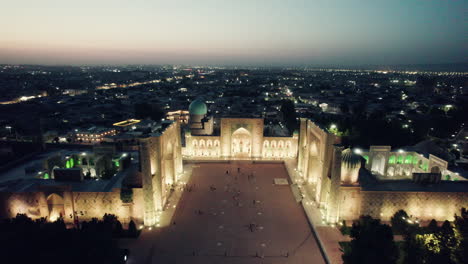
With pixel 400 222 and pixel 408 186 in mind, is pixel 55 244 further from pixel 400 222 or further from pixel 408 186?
pixel 408 186

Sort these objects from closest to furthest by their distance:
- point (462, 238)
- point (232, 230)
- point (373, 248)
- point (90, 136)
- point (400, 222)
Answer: point (373, 248), point (462, 238), point (400, 222), point (232, 230), point (90, 136)

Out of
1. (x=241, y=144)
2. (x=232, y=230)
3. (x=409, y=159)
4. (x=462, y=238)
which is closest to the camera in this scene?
(x=462, y=238)

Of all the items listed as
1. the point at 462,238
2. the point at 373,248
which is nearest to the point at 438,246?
the point at 462,238

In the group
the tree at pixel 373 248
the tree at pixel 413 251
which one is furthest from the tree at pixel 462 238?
the tree at pixel 373 248

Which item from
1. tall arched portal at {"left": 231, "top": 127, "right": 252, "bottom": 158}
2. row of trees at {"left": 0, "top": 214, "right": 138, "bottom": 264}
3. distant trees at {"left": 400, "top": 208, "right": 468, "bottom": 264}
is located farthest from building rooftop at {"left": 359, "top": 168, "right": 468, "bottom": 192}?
row of trees at {"left": 0, "top": 214, "right": 138, "bottom": 264}

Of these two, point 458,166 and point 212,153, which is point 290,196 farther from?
point 458,166

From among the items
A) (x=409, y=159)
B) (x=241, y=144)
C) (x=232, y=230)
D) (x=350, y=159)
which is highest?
(x=350, y=159)

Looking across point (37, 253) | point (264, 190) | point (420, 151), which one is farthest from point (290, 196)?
point (37, 253)
